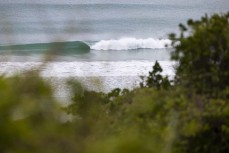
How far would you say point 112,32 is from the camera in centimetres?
1878

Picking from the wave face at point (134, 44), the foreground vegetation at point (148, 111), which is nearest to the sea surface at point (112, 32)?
the wave face at point (134, 44)

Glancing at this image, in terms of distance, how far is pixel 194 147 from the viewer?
12.3 ft

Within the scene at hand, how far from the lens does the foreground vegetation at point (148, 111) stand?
2082mm

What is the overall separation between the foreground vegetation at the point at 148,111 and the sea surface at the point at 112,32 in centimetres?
20

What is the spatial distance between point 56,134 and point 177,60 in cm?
199

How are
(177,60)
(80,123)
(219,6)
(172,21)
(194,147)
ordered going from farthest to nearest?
(219,6) → (172,21) → (177,60) → (194,147) → (80,123)

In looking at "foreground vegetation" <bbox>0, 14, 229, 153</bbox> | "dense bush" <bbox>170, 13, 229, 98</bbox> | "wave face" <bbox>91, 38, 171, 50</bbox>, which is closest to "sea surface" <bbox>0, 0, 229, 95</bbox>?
"wave face" <bbox>91, 38, 171, 50</bbox>

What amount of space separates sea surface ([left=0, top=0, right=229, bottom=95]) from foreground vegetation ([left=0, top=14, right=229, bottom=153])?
0.20m

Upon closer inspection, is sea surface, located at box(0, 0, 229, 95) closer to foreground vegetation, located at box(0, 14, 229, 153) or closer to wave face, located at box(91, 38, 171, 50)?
wave face, located at box(91, 38, 171, 50)

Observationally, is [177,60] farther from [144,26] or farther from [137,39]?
[144,26]

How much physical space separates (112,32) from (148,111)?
1531 centimetres

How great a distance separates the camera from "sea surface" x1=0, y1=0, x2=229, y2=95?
105 inches

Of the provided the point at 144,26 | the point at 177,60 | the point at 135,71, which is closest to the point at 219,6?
the point at 144,26

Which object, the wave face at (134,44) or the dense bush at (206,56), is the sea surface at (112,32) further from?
the dense bush at (206,56)
